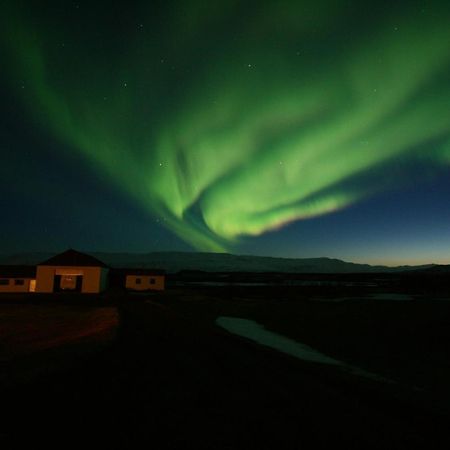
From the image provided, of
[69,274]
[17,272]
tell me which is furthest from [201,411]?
[17,272]

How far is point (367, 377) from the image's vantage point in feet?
32.7

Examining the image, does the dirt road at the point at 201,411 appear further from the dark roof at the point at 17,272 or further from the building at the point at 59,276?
the dark roof at the point at 17,272

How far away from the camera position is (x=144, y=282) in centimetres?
5481

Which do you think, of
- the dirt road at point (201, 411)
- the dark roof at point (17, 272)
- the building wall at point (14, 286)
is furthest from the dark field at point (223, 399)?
the dark roof at point (17, 272)

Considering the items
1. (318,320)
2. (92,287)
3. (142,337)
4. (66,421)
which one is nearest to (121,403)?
(66,421)

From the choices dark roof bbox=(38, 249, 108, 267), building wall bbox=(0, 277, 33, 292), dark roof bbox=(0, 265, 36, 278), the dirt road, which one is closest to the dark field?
the dirt road

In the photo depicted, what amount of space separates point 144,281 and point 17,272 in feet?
58.2

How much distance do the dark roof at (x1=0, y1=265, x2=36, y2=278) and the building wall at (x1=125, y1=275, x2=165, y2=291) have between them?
13.3 meters

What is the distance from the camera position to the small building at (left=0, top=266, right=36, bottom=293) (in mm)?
47594

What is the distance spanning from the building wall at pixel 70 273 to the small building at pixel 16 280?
3.37m

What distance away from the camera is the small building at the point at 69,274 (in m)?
46.2

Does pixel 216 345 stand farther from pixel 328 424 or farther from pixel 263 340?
pixel 328 424

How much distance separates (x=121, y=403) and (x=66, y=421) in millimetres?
1199

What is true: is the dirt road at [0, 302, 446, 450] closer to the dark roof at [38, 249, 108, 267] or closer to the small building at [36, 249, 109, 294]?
the small building at [36, 249, 109, 294]
